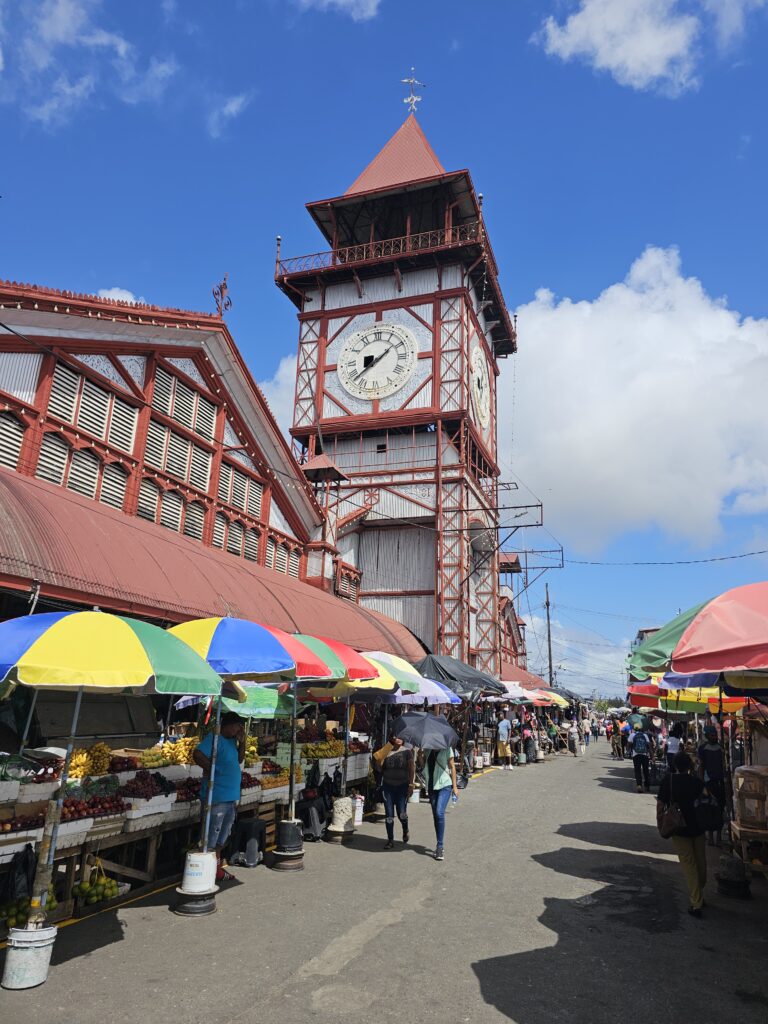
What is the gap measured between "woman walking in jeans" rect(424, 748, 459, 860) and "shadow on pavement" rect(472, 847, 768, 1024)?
8.27 ft

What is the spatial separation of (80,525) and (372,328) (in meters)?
28.1

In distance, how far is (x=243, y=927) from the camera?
6.87m

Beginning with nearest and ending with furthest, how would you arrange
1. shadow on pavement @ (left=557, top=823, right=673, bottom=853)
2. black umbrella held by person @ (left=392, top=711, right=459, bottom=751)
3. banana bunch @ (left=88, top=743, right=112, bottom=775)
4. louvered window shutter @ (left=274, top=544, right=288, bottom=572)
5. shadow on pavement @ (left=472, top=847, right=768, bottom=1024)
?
shadow on pavement @ (left=472, top=847, right=768, bottom=1024), banana bunch @ (left=88, top=743, right=112, bottom=775), black umbrella held by person @ (left=392, top=711, right=459, bottom=751), shadow on pavement @ (left=557, top=823, right=673, bottom=853), louvered window shutter @ (left=274, top=544, right=288, bottom=572)

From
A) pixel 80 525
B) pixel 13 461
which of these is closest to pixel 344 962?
pixel 80 525

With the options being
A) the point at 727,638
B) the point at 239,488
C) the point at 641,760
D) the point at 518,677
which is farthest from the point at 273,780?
the point at 518,677

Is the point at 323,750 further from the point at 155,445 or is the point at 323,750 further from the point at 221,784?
the point at 155,445

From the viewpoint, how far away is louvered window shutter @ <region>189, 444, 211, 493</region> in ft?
56.3

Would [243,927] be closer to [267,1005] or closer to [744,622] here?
[267,1005]

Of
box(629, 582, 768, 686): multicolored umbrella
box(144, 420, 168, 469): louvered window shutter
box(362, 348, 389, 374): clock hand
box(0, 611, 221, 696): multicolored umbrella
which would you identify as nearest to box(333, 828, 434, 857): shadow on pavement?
box(0, 611, 221, 696): multicolored umbrella

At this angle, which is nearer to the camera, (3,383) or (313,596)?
(3,383)

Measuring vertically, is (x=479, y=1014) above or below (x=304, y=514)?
below

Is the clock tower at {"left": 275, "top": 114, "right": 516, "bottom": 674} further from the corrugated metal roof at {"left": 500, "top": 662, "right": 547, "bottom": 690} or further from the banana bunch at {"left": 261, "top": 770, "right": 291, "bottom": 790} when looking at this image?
the banana bunch at {"left": 261, "top": 770, "right": 291, "bottom": 790}

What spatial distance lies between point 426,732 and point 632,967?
4.85 m

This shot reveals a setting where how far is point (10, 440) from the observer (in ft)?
39.2
